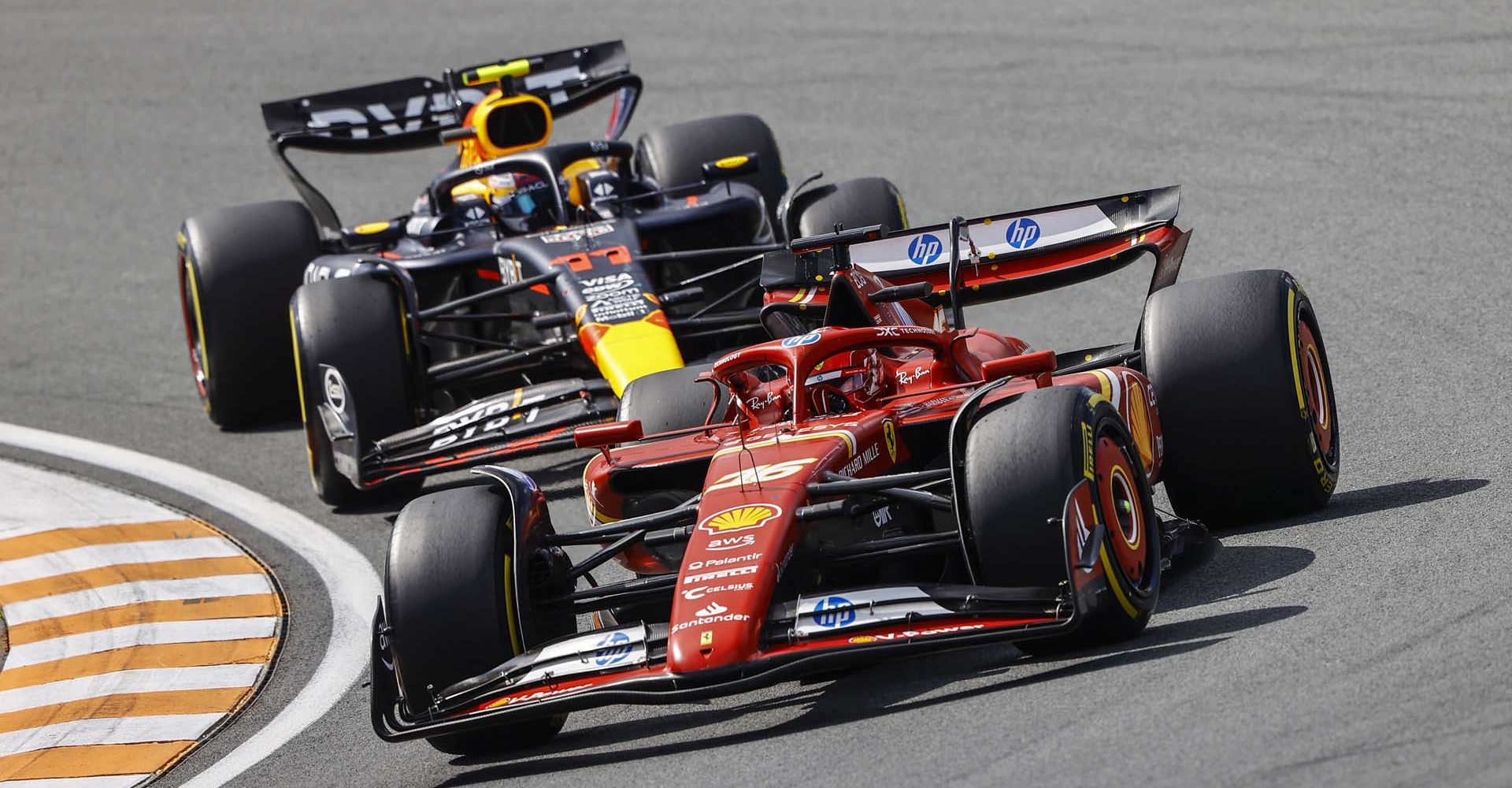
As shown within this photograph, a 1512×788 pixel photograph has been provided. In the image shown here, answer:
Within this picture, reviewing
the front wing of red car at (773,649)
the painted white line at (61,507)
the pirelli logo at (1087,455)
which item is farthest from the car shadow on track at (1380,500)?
the painted white line at (61,507)

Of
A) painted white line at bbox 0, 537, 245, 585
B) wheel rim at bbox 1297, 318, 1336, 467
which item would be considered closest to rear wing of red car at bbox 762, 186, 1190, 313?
wheel rim at bbox 1297, 318, 1336, 467

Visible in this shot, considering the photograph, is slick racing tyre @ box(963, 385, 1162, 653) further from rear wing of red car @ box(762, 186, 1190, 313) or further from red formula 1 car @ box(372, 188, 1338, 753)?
rear wing of red car @ box(762, 186, 1190, 313)

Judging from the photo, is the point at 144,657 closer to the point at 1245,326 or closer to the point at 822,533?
the point at 822,533

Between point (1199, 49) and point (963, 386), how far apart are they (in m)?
13.4

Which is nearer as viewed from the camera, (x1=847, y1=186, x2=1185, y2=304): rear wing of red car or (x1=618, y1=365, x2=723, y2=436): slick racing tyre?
(x1=618, y1=365, x2=723, y2=436): slick racing tyre

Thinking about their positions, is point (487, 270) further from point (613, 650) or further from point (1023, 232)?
point (613, 650)

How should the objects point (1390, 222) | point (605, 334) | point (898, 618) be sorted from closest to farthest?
1. point (898, 618)
2. point (605, 334)
3. point (1390, 222)

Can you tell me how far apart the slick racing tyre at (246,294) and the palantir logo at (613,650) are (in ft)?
26.3

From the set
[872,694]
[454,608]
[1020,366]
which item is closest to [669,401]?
[1020,366]

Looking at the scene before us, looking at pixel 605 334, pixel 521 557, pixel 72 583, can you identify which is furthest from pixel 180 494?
pixel 521 557

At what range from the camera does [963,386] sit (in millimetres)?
8500

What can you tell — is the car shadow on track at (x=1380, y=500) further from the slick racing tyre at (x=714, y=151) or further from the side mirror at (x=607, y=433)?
the slick racing tyre at (x=714, y=151)

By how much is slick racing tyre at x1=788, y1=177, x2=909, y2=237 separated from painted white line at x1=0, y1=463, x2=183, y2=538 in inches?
175

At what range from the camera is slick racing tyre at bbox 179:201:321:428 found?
47.7 feet
